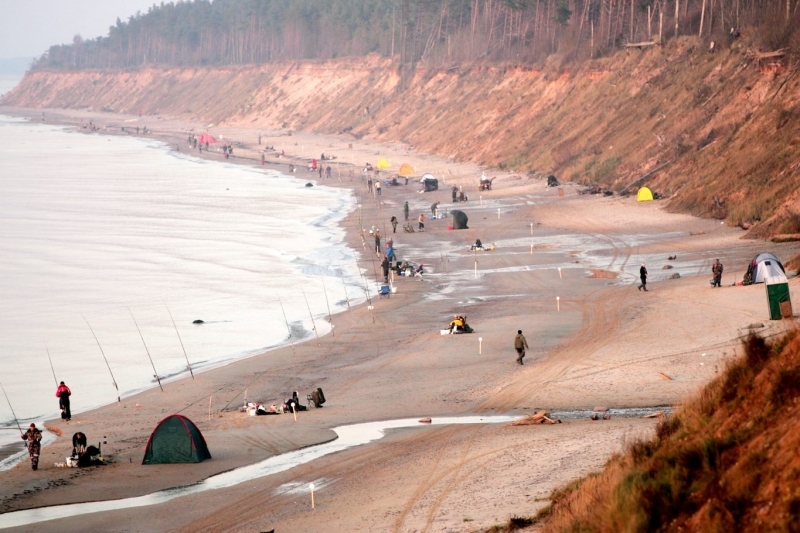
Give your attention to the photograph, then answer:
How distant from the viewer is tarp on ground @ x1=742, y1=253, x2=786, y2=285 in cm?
2806

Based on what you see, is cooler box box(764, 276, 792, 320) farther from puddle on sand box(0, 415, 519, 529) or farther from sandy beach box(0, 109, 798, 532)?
puddle on sand box(0, 415, 519, 529)

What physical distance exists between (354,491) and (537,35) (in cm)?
8216

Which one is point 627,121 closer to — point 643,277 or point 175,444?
point 643,277

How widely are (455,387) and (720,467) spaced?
12584 mm

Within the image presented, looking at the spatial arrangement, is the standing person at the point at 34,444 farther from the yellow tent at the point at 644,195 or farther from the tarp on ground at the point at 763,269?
the yellow tent at the point at 644,195

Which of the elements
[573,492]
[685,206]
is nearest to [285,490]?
[573,492]

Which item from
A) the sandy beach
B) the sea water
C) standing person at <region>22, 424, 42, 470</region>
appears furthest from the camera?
the sea water

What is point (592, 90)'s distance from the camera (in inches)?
2852

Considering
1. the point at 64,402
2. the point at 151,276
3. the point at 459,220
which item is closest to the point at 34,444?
the point at 64,402

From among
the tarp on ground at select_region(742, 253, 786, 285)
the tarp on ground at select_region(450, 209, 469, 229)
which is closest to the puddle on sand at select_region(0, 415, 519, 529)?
the tarp on ground at select_region(742, 253, 786, 285)

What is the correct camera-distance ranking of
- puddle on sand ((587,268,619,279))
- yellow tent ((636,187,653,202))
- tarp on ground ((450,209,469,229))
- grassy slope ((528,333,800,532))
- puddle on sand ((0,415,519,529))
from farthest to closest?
yellow tent ((636,187,653,202)) → tarp on ground ((450,209,469,229)) → puddle on sand ((587,268,619,279)) → puddle on sand ((0,415,519,529)) → grassy slope ((528,333,800,532))

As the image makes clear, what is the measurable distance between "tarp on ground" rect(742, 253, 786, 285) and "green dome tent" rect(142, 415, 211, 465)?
1539cm

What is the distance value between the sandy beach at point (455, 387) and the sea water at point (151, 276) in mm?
1844

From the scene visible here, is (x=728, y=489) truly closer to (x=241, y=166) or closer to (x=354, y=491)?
(x=354, y=491)
